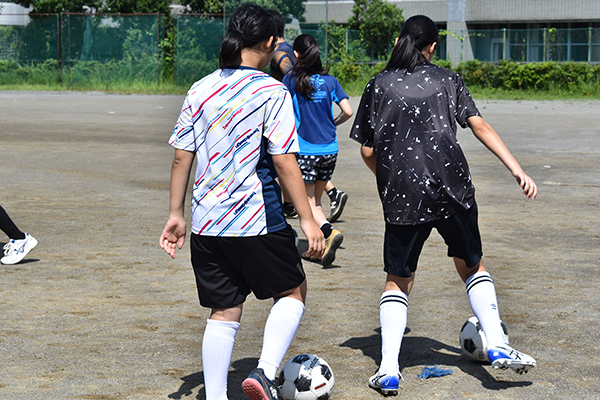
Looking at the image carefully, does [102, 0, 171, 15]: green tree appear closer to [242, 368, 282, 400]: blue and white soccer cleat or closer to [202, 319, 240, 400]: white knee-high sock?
[202, 319, 240, 400]: white knee-high sock

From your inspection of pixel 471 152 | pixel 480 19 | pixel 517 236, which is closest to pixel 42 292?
pixel 517 236

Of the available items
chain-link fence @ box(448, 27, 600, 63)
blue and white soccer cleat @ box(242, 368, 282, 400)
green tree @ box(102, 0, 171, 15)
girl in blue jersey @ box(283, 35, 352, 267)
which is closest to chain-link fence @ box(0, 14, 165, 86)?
green tree @ box(102, 0, 171, 15)

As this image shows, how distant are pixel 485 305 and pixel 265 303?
187cm

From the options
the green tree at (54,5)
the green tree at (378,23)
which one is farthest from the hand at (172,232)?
the green tree at (54,5)

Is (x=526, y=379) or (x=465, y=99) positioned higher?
(x=465, y=99)

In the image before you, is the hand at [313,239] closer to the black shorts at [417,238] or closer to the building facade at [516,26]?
the black shorts at [417,238]

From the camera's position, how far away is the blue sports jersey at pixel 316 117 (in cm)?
682

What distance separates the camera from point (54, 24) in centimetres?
3300

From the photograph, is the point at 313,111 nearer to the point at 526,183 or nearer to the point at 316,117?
the point at 316,117

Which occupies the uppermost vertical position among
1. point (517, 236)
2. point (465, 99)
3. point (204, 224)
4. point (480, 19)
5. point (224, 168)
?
point (480, 19)

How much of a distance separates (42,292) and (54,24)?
96.2ft

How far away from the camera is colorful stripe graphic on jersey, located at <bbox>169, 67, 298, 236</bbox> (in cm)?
351

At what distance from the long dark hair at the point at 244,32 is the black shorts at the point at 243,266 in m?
0.78

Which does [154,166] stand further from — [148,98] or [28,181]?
[148,98]
